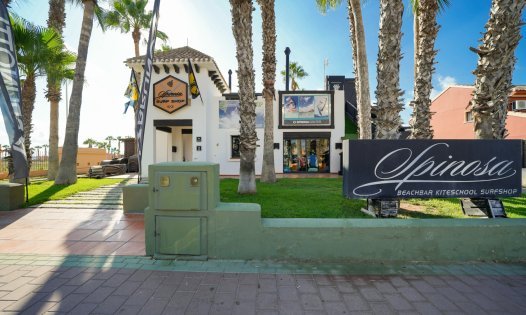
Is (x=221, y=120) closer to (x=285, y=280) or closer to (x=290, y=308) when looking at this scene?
(x=285, y=280)

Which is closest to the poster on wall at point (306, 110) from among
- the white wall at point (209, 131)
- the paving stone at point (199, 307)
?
the white wall at point (209, 131)

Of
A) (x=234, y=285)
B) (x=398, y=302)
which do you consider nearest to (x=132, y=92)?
(x=234, y=285)

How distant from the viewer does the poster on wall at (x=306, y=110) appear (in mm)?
16469

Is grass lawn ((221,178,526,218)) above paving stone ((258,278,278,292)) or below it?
above

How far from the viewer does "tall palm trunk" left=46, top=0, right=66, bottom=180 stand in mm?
13219

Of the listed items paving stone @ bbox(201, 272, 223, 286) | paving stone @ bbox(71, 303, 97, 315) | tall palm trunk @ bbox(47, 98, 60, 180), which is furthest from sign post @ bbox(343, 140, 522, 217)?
tall palm trunk @ bbox(47, 98, 60, 180)

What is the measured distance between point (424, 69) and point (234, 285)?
346 inches

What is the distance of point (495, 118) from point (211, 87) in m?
14.7

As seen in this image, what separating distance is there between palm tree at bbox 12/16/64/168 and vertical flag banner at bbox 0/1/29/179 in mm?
6036

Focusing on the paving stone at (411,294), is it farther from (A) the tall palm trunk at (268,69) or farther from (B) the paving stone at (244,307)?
(A) the tall palm trunk at (268,69)

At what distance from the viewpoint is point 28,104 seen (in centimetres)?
1208

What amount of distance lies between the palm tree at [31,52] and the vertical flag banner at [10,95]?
6.04 m

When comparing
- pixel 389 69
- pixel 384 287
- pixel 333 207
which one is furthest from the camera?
pixel 333 207

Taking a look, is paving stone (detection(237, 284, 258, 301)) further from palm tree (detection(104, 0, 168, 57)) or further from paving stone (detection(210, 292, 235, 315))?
palm tree (detection(104, 0, 168, 57))
